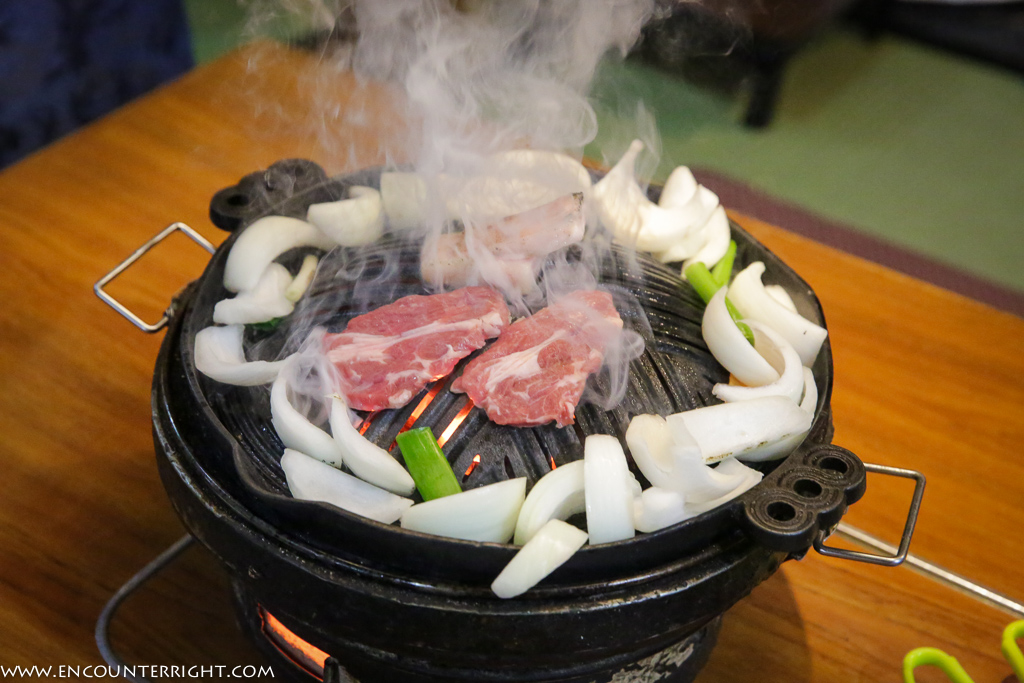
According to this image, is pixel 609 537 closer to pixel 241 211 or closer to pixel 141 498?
pixel 241 211

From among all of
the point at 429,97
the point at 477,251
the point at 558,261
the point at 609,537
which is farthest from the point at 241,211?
the point at 609,537

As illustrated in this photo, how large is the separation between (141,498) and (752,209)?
2303 millimetres

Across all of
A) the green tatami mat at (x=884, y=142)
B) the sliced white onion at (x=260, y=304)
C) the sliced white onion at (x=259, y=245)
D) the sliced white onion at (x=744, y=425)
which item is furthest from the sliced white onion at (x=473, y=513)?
the green tatami mat at (x=884, y=142)

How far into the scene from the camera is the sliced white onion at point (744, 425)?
136 cm

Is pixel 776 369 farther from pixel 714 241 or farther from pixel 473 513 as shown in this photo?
pixel 473 513

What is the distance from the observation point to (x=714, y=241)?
1.83 m

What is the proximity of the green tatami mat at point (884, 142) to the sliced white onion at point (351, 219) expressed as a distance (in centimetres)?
190

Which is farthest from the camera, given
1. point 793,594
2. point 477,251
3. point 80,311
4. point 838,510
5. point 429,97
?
point 80,311

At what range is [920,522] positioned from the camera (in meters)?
2.07

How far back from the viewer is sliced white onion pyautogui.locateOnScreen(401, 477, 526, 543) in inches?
49.1

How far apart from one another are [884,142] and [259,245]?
399cm

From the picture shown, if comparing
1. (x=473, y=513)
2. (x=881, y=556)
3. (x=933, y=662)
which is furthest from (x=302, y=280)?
(x=933, y=662)

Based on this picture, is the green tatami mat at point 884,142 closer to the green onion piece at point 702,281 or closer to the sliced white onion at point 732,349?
the green onion piece at point 702,281

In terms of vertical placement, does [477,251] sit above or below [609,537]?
above
